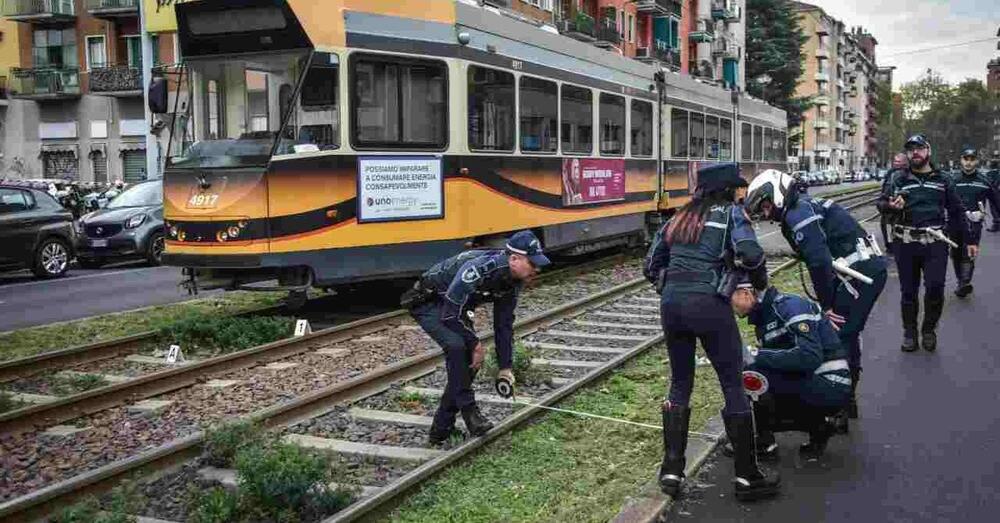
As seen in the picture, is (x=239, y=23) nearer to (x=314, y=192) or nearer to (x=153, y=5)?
(x=314, y=192)

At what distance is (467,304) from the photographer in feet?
20.5

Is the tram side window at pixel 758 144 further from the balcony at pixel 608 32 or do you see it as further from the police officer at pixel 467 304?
the police officer at pixel 467 304

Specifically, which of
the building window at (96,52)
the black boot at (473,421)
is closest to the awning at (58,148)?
the building window at (96,52)

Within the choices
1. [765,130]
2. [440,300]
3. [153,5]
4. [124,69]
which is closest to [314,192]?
[440,300]

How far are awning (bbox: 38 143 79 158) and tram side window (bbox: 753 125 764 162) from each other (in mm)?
29609

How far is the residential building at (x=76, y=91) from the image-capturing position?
139 feet

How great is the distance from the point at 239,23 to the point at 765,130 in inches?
795

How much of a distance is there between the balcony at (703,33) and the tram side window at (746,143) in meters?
40.1

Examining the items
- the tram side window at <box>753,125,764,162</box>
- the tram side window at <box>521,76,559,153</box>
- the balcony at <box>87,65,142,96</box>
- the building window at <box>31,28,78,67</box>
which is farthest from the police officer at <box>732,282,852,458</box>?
the building window at <box>31,28,78,67</box>

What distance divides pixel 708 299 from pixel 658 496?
1093mm

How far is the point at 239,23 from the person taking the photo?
11.1 metres

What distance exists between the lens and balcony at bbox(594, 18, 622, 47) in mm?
48156

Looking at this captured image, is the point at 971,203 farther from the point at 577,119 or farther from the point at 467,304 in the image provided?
the point at 467,304

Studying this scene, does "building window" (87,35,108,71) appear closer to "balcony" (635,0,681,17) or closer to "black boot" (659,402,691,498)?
"balcony" (635,0,681,17)
